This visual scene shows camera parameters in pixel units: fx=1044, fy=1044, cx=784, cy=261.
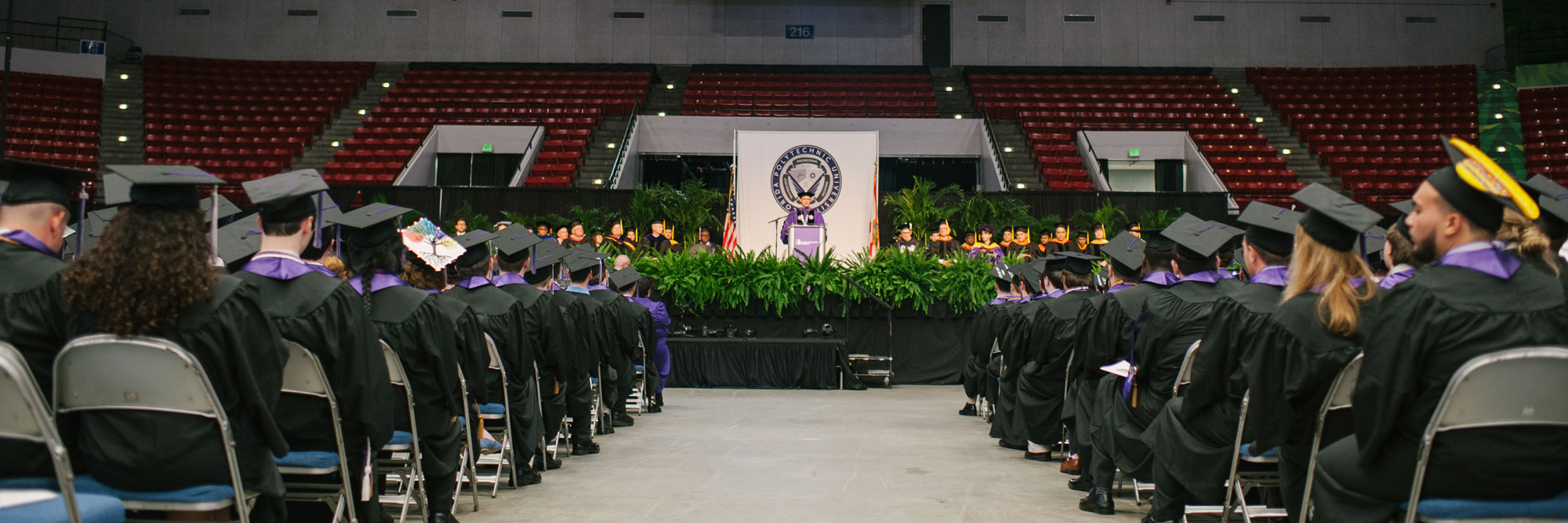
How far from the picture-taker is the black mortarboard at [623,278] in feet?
28.9

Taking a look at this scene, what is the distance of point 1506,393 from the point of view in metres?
2.17

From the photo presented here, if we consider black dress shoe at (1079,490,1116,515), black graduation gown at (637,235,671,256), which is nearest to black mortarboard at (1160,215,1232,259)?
black dress shoe at (1079,490,1116,515)

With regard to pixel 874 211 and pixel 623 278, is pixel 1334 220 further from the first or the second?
pixel 874 211

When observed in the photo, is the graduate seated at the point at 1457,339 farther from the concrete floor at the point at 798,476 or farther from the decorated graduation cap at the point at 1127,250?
the decorated graduation cap at the point at 1127,250

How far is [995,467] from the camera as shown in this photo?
6.13 metres

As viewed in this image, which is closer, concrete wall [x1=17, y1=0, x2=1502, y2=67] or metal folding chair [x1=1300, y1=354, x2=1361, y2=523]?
metal folding chair [x1=1300, y1=354, x2=1361, y2=523]

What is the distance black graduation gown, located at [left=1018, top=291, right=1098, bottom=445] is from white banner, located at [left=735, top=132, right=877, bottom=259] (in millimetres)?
9639

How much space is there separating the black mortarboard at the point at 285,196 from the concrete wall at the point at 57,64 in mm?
22445

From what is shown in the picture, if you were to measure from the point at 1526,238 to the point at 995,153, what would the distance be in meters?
16.7

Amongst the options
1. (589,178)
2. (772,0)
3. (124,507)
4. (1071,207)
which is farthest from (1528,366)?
(772,0)

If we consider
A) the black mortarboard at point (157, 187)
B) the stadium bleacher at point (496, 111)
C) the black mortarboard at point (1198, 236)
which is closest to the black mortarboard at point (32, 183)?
the black mortarboard at point (157, 187)

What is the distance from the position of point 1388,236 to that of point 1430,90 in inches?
877

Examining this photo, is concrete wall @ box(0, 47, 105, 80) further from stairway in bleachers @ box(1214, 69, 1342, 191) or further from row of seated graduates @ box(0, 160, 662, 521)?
stairway in bleachers @ box(1214, 69, 1342, 191)

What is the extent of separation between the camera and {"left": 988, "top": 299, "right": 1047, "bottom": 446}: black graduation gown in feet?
20.9
